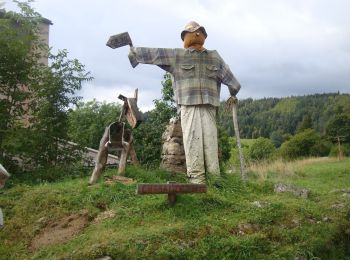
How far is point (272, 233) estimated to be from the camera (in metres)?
6.43

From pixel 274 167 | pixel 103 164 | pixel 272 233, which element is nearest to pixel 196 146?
pixel 103 164

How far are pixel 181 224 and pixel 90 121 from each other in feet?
96.9

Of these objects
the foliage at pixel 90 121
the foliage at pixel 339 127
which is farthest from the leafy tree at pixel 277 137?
the foliage at pixel 90 121

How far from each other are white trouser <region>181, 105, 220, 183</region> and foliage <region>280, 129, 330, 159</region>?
27156 mm

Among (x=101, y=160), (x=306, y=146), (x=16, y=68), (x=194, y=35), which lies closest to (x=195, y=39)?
(x=194, y=35)

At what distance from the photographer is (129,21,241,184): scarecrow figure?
28.3ft

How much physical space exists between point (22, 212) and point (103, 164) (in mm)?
1832

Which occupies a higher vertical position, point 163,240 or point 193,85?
point 193,85

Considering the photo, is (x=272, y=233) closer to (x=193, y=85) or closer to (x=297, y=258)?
(x=297, y=258)

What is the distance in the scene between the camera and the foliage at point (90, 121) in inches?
419

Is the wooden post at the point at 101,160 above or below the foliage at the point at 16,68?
below

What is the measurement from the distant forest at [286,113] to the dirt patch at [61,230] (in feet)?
131

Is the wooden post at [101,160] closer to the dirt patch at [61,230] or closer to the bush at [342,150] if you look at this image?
the dirt patch at [61,230]

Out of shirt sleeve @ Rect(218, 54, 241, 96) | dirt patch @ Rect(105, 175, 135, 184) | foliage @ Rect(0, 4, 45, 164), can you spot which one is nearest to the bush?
shirt sleeve @ Rect(218, 54, 241, 96)
